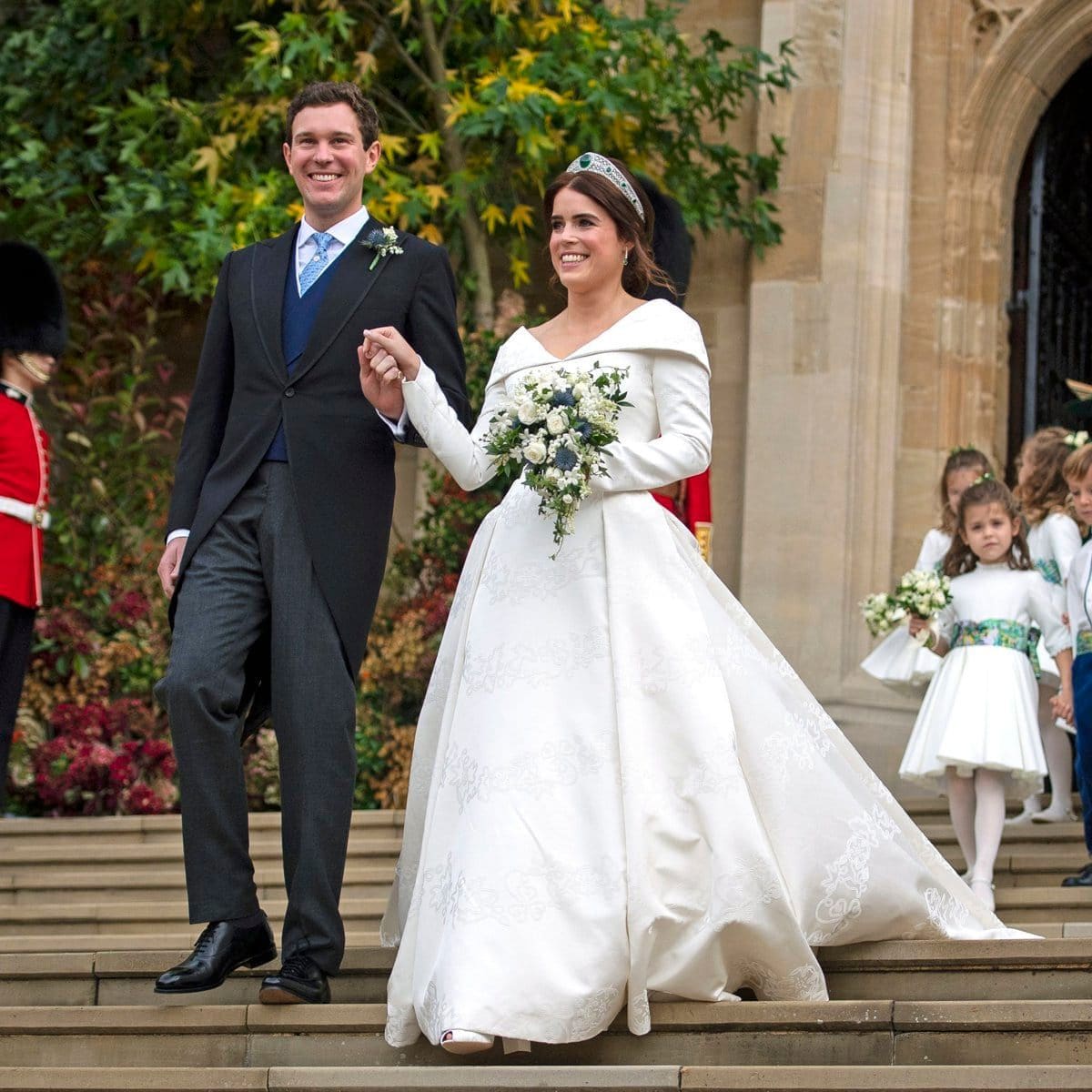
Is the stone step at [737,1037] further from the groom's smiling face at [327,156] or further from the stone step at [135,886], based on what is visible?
the stone step at [135,886]

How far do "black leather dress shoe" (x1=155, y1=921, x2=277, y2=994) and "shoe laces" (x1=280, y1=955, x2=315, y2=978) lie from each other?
0.29 feet

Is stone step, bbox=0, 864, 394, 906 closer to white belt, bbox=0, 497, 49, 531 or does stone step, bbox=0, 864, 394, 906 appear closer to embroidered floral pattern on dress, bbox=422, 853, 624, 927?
white belt, bbox=0, 497, 49, 531

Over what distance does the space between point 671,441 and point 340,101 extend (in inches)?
45.1

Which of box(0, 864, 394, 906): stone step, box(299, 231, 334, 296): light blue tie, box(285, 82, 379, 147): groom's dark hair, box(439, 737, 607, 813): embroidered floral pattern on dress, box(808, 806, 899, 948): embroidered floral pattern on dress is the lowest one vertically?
box(0, 864, 394, 906): stone step

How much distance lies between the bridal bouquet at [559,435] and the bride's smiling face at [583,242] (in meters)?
0.41

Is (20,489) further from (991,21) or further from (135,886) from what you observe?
(991,21)

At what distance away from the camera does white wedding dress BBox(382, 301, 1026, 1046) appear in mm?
4234

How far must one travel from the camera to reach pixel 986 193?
33.0ft

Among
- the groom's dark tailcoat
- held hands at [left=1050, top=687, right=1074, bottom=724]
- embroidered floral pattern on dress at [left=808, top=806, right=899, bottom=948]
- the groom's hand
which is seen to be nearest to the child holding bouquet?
held hands at [left=1050, top=687, right=1074, bottom=724]

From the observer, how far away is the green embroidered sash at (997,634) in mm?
6930

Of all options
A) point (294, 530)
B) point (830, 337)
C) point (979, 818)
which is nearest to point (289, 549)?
point (294, 530)

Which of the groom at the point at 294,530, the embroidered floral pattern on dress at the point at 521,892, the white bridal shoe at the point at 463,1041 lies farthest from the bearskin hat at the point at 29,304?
the white bridal shoe at the point at 463,1041

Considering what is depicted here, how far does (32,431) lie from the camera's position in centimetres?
763

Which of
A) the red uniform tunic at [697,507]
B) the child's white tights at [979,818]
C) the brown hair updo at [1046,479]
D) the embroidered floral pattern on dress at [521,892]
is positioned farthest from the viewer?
the brown hair updo at [1046,479]
